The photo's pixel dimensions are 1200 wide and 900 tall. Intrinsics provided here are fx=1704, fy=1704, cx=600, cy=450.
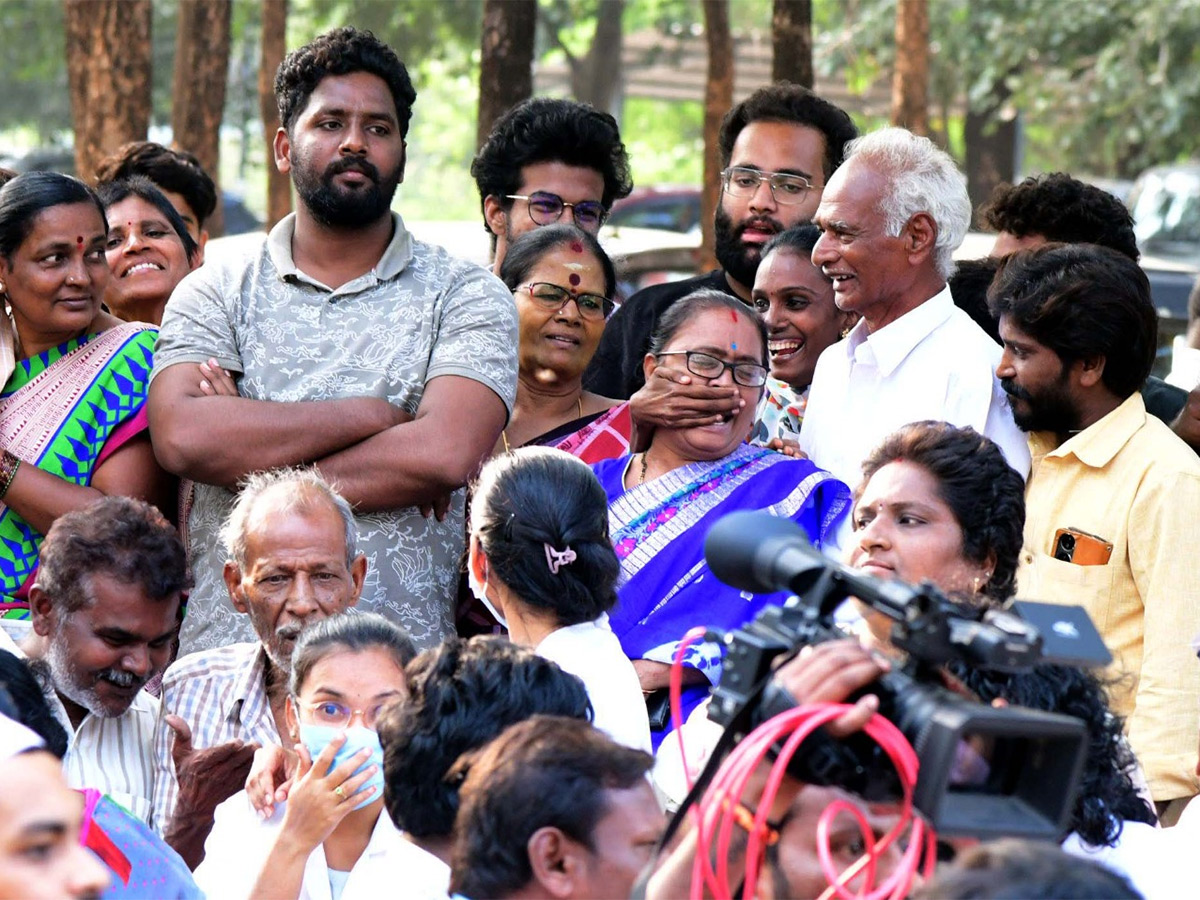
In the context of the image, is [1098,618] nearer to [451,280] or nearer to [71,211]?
[451,280]

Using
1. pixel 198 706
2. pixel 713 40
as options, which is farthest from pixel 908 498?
pixel 713 40

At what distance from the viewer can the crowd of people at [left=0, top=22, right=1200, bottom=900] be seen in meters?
3.13

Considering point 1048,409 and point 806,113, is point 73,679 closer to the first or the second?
point 1048,409

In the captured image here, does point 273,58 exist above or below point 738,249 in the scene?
above

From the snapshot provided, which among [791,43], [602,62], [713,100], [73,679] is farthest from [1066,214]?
[602,62]

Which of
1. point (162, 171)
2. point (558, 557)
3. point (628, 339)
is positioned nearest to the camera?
point (558, 557)

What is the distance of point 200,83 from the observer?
11.3 meters

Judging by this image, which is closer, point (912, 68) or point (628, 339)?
point (628, 339)

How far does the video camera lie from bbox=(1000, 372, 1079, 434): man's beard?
6.84 feet

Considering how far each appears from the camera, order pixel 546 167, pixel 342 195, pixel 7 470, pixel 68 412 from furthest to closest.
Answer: pixel 546 167, pixel 342 195, pixel 68 412, pixel 7 470

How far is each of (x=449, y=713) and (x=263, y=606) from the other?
115cm

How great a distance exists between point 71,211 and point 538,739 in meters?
2.69

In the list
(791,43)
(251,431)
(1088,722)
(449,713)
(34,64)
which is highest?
(791,43)

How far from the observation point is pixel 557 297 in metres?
5.11
